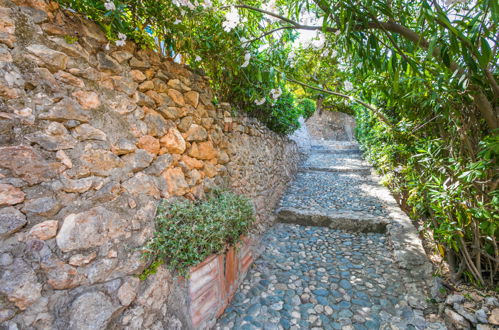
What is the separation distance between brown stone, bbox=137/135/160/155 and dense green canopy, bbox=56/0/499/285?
58 cm

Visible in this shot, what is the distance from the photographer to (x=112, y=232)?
1138 millimetres

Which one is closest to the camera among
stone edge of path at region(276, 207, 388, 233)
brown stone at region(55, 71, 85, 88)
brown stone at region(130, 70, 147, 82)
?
brown stone at region(55, 71, 85, 88)

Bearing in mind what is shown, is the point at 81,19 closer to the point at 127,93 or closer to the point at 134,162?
the point at 127,93

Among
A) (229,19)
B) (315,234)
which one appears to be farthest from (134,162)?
(315,234)

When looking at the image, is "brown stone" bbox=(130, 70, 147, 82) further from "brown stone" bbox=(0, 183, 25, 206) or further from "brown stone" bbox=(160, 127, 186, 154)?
"brown stone" bbox=(0, 183, 25, 206)

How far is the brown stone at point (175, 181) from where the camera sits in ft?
5.01

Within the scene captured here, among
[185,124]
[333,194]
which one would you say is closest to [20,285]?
[185,124]

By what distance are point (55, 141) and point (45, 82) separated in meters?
0.29

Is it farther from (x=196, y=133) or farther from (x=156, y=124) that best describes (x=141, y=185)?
(x=196, y=133)

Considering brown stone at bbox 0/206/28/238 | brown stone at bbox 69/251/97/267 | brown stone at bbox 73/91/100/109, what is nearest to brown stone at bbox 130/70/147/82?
brown stone at bbox 73/91/100/109

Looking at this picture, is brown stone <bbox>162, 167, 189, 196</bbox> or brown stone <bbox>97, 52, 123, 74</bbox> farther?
brown stone <bbox>162, 167, 189, 196</bbox>

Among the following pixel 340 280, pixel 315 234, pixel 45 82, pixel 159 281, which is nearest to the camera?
pixel 45 82

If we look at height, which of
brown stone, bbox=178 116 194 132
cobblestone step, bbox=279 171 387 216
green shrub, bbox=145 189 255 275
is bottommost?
cobblestone step, bbox=279 171 387 216

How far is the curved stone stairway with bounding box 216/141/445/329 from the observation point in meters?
1.57
